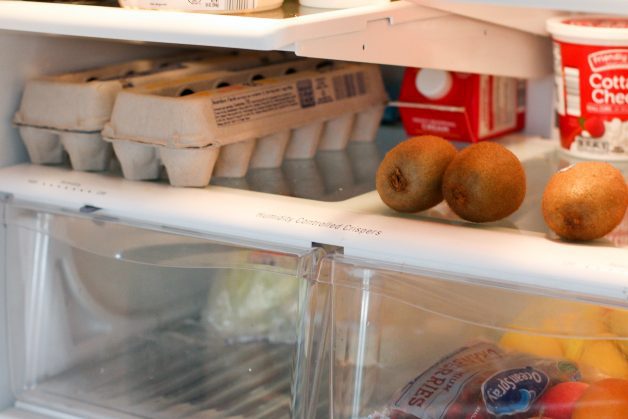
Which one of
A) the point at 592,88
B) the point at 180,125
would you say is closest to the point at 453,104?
the point at 592,88

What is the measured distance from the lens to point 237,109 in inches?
50.9

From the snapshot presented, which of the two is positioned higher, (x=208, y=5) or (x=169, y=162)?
(x=208, y=5)

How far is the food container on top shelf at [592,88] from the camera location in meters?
1.30

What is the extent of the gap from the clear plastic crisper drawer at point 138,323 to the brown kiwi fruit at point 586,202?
1.16ft

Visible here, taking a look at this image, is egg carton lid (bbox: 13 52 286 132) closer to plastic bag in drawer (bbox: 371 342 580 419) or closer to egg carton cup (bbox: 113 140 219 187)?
egg carton cup (bbox: 113 140 219 187)

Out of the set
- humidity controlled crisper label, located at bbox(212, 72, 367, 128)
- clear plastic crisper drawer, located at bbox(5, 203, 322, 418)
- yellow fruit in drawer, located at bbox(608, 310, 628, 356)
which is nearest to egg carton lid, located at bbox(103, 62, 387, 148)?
humidity controlled crisper label, located at bbox(212, 72, 367, 128)

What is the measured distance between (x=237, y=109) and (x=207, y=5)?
0.73ft

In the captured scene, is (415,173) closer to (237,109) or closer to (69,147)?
(237,109)

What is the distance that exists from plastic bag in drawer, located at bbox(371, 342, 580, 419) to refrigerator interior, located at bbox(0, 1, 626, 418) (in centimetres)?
2

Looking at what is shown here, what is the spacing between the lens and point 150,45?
5.21ft

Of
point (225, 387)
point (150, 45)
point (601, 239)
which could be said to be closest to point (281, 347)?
point (225, 387)

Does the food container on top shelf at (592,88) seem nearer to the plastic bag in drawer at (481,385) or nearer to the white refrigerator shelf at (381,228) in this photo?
the white refrigerator shelf at (381,228)

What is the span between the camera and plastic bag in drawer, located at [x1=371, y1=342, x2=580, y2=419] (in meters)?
1.02

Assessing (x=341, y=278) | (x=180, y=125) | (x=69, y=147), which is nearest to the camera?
(x=341, y=278)
